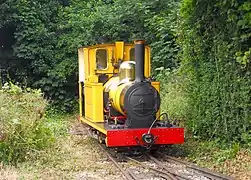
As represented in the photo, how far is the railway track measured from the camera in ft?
27.7

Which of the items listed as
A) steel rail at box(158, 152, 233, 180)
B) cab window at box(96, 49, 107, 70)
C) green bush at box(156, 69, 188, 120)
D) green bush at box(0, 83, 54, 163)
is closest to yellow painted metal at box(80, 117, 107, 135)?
green bush at box(0, 83, 54, 163)

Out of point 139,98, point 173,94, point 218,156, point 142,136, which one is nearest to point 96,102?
point 139,98

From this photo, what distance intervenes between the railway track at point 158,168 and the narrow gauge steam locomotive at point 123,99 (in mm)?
368

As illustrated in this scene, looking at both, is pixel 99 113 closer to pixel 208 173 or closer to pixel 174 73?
pixel 208 173

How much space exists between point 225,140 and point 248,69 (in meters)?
1.87

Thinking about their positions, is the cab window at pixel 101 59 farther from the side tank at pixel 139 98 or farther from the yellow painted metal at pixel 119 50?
the side tank at pixel 139 98

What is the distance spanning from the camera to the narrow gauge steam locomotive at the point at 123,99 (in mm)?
10234

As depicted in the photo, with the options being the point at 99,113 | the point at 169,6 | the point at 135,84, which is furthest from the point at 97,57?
the point at 169,6

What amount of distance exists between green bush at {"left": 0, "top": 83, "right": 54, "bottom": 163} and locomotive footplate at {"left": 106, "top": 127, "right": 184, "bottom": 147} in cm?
142

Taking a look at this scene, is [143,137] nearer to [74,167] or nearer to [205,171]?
[74,167]

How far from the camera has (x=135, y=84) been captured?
10.4 metres

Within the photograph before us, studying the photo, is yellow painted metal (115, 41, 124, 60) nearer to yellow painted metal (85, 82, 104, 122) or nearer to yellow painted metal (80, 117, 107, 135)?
yellow painted metal (85, 82, 104, 122)

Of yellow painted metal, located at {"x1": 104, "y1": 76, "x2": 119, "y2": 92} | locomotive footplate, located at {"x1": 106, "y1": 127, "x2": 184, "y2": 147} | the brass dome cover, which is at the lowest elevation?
locomotive footplate, located at {"x1": 106, "y1": 127, "x2": 184, "y2": 147}

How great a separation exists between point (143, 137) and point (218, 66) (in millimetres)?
2266
